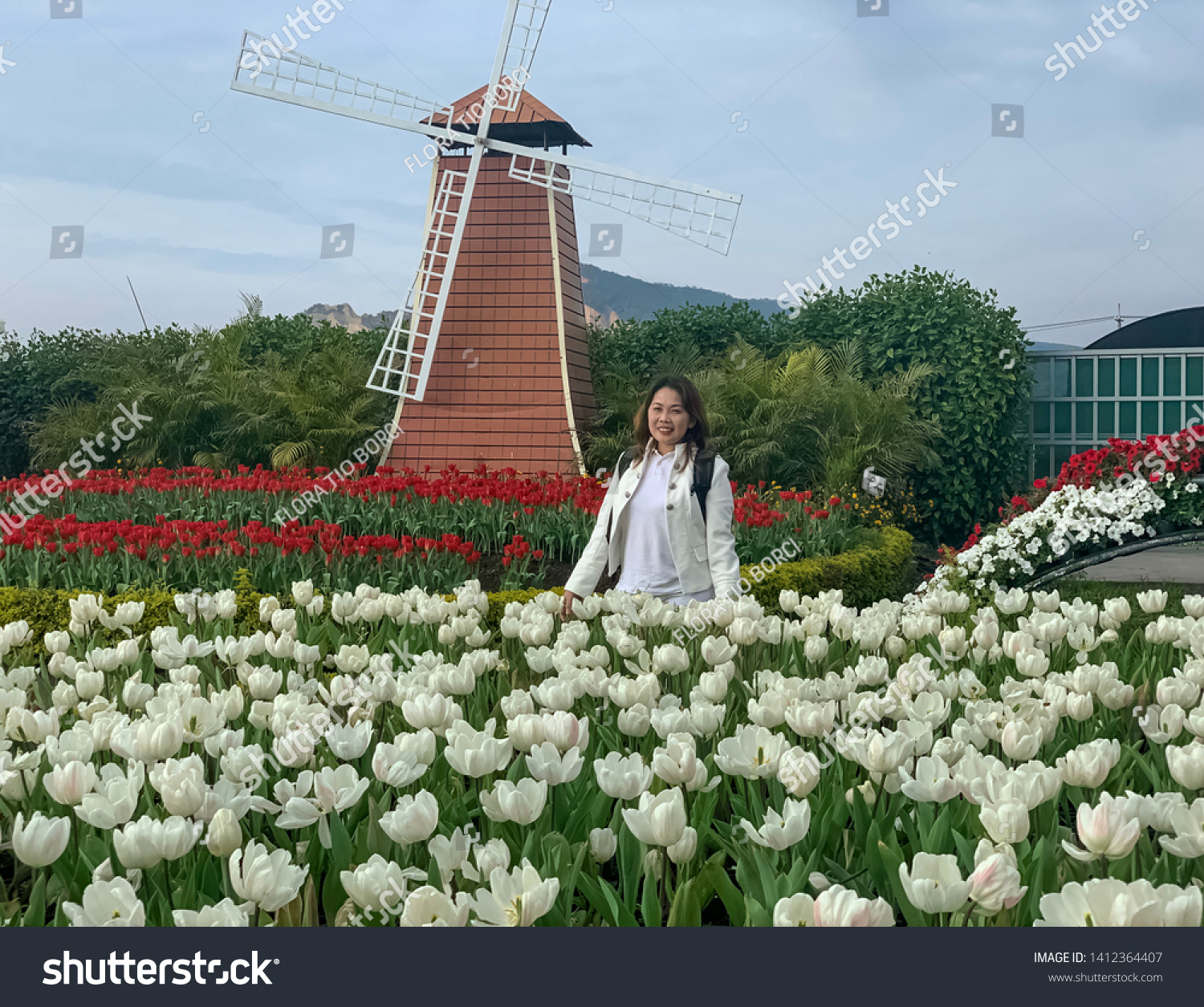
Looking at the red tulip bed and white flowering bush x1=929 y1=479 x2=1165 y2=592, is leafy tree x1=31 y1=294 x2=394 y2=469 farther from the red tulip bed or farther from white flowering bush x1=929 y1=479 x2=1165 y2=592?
white flowering bush x1=929 y1=479 x2=1165 y2=592

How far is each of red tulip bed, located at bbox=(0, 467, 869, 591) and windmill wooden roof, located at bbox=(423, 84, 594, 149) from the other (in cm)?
624

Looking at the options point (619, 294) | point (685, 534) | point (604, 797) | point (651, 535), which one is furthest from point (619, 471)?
point (619, 294)

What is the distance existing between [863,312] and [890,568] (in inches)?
331

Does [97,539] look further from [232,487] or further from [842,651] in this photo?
[842,651]

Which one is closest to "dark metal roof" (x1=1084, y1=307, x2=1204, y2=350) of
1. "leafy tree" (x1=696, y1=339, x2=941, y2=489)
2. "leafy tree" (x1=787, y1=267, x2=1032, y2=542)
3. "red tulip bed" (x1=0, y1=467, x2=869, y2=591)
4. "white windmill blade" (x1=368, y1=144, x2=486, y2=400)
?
"leafy tree" (x1=787, y1=267, x2=1032, y2=542)

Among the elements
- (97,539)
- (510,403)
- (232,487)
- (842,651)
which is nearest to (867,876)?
(842,651)

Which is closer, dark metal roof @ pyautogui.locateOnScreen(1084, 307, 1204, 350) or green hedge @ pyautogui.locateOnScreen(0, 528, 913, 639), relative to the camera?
green hedge @ pyautogui.locateOnScreen(0, 528, 913, 639)

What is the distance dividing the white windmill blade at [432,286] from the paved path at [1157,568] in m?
9.04

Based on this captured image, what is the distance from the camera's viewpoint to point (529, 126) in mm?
15352

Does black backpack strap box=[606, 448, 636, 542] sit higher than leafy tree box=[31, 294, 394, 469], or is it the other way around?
leafy tree box=[31, 294, 394, 469]

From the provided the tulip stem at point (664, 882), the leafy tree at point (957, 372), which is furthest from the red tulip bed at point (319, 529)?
the leafy tree at point (957, 372)

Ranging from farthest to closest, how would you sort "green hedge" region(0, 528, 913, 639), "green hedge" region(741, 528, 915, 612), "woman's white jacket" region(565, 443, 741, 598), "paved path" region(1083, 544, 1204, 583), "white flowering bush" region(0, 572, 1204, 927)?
"paved path" region(1083, 544, 1204, 583), "green hedge" region(741, 528, 915, 612), "green hedge" region(0, 528, 913, 639), "woman's white jacket" region(565, 443, 741, 598), "white flowering bush" region(0, 572, 1204, 927)

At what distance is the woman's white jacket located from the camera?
13.7 feet

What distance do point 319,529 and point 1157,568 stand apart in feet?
35.6
